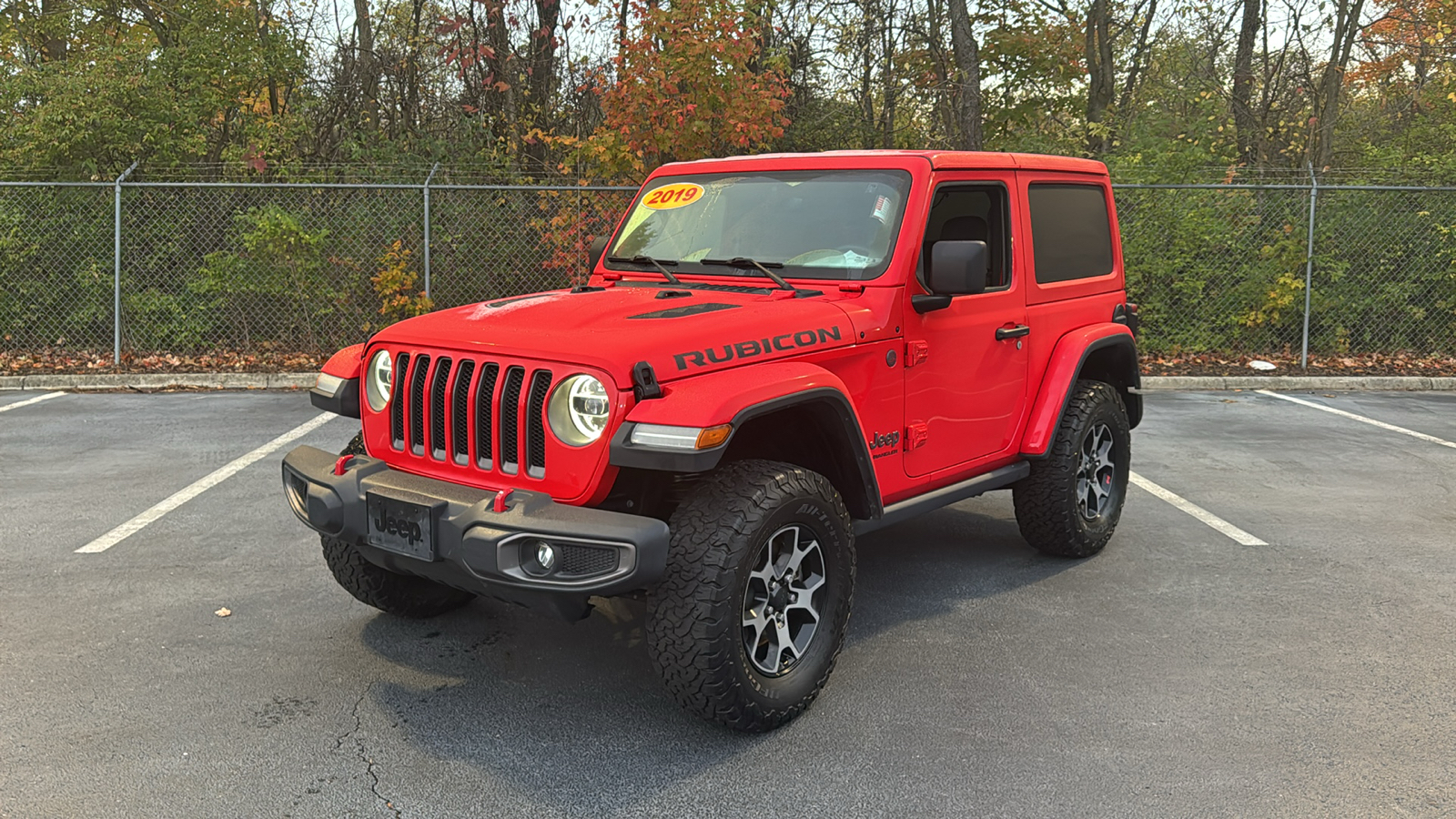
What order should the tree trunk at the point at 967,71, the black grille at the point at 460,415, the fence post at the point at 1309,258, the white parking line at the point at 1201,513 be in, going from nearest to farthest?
the black grille at the point at 460,415 → the white parking line at the point at 1201,513 → the fence post at the point at 1309,258 → the tree trunk at the point at 967,71

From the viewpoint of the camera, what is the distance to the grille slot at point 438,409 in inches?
154

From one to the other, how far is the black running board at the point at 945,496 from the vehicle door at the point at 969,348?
100 millimetres

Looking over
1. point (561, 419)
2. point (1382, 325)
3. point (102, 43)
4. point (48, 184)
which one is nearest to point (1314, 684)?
point (561, 419)

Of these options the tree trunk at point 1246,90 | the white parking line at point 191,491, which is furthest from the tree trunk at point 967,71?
the white parking line at point 191,491

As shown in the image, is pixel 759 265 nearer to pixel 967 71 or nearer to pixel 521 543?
pixel 521 543

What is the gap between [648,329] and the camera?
3.79 meters

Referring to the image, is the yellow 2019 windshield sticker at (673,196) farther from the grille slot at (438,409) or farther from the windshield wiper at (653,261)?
the grille slot at (438,409)

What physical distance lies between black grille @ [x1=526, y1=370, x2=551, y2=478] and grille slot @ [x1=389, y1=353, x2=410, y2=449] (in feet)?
1.99

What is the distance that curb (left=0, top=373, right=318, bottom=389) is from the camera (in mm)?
11172

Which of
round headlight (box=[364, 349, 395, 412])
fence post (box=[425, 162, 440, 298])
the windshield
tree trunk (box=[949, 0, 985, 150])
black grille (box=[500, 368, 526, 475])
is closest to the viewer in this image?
black grille (box=[500, 368, 526, 475])

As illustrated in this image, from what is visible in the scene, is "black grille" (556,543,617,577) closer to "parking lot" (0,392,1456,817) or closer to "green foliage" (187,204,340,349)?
"parking lot" (0,392,1456,817)

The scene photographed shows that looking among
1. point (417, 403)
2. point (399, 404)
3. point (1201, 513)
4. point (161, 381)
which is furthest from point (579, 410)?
point (161, 381)

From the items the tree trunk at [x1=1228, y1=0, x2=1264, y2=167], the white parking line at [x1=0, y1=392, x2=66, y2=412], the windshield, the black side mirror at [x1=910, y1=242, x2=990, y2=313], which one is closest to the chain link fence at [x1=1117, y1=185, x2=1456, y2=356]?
the tree trunk at [x1=1228, y1=0, x2=1264, y2=167]

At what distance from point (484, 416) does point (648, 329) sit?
2.00 feet
